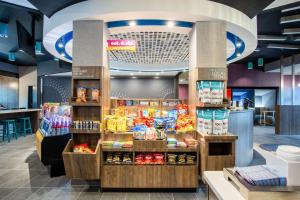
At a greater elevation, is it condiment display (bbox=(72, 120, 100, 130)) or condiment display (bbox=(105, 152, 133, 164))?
condiment display (bbox=(72, 120, 100, 130))

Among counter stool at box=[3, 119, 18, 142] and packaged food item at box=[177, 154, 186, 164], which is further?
counter stool at box=[3, 119, 18, 142]

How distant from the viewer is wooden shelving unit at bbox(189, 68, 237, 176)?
3264mm

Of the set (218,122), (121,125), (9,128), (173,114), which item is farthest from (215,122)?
(9,128)

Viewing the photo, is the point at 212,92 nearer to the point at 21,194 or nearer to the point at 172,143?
the point at 172,143

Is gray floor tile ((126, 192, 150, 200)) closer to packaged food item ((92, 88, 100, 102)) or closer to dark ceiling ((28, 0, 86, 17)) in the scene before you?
packaged food item ((92, 88, 100, 102))

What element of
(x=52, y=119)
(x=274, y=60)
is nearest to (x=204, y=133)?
(x=52, y=119)

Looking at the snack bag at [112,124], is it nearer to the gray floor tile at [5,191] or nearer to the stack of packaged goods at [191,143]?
the stack of packaged goods at [191,143]

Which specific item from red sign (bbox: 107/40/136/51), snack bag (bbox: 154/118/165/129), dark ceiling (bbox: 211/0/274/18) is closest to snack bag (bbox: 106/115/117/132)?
snack bag (bbox: 154/118/165/129)

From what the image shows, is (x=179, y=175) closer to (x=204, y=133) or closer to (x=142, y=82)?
(x=204, y=133)

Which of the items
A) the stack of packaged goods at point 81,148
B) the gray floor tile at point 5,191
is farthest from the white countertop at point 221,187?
the gray floor tile at point 5,191

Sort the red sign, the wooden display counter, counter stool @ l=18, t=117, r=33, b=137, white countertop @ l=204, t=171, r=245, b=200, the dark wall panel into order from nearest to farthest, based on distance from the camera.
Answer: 1. white countertop @ l=204, t=171, r=245, b=200
2. the wooden display counter
3. the red sign
4. counter stool @ l=18, t=117, r=33, b=137
5. the dark wall panel

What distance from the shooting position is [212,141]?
3252 mm

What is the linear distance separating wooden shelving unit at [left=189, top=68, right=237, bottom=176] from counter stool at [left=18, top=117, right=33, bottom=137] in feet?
25.0

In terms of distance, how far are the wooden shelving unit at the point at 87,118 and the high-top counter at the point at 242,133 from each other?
2.90 metres
